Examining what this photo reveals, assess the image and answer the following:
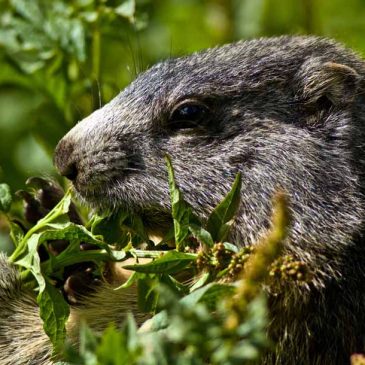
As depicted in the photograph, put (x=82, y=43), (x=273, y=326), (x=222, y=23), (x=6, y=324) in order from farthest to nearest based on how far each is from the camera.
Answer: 1. (x=222, y=23)
2. (x=82, y=43)
3. (x=6, y=324)
4. (x=273, y=326)

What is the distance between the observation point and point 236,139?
15.7ft

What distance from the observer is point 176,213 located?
3.82 metres

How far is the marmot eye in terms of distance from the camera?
16.0ft

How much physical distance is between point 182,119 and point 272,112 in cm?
45

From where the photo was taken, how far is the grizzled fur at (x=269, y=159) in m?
4.52

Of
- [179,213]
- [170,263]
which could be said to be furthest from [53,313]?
[179,213]

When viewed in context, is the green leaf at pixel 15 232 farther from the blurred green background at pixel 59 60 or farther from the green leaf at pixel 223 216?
the green leaf at pixel 223 216

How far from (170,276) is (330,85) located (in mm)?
1578

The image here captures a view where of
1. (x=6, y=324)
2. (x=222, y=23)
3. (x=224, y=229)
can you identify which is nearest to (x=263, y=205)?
(x=224, y=229)

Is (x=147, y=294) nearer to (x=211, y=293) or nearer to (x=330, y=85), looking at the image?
(x=211, y=293)

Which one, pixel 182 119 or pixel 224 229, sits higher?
pixel 182 119

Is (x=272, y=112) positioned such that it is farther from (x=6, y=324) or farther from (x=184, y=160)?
(x=6, y=324)

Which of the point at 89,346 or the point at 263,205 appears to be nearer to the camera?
the point at 89,346

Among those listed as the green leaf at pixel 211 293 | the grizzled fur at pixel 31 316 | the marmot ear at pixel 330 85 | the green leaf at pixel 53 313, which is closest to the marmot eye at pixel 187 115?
the marmot ear at pixel 330 85
